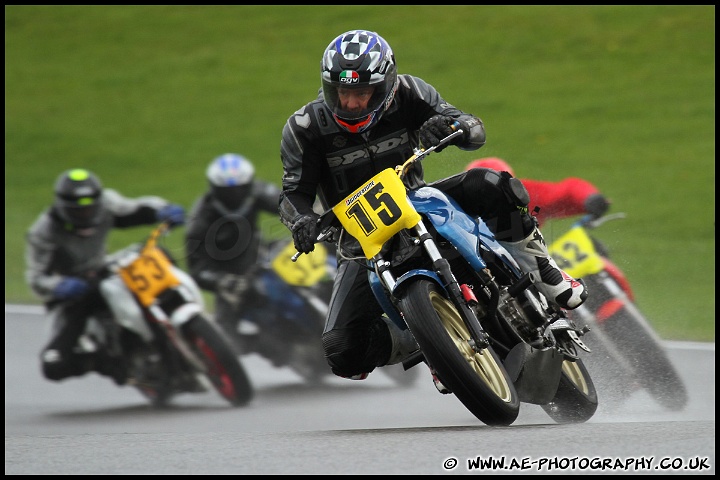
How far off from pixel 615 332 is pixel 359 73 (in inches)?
104

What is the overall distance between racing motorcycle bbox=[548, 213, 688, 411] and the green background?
374 centimetres

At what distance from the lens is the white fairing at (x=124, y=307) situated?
328 inches

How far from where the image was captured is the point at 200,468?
4.28 metres

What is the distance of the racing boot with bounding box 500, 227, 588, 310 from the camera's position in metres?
5.39

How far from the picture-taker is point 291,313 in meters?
8.77

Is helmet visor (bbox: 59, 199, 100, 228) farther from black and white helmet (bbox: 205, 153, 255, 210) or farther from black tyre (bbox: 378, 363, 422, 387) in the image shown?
black tyre (bbox: 378, 363, 422, 387)

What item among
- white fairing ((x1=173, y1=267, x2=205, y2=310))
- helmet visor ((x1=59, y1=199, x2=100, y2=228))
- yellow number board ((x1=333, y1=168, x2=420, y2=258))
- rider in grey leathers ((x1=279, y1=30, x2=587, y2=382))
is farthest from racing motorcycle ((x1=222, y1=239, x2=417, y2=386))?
yellow number board ((x1=333, y1=168, x2=420, y2=258))

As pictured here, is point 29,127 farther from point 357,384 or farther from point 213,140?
point 357,384

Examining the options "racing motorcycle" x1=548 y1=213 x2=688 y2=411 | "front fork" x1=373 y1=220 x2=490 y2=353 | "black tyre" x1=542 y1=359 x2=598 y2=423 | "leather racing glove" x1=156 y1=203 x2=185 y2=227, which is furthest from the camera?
"leather racing glove" x1=156 y1=203 x2=185 y2=227

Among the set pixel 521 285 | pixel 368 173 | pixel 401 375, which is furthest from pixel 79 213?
pixel 521 285

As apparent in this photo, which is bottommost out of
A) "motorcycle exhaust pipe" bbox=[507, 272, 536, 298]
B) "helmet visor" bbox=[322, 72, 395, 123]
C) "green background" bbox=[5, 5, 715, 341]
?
"motorcycle exhaust pipe" bbox=[507, 272, 536, 298]

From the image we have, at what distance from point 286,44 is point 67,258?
12208 mm

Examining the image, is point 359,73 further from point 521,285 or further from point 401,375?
point 401,375

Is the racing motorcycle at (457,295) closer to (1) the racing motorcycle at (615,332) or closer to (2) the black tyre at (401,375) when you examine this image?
(1) the racing motorcycle at (615,332)
